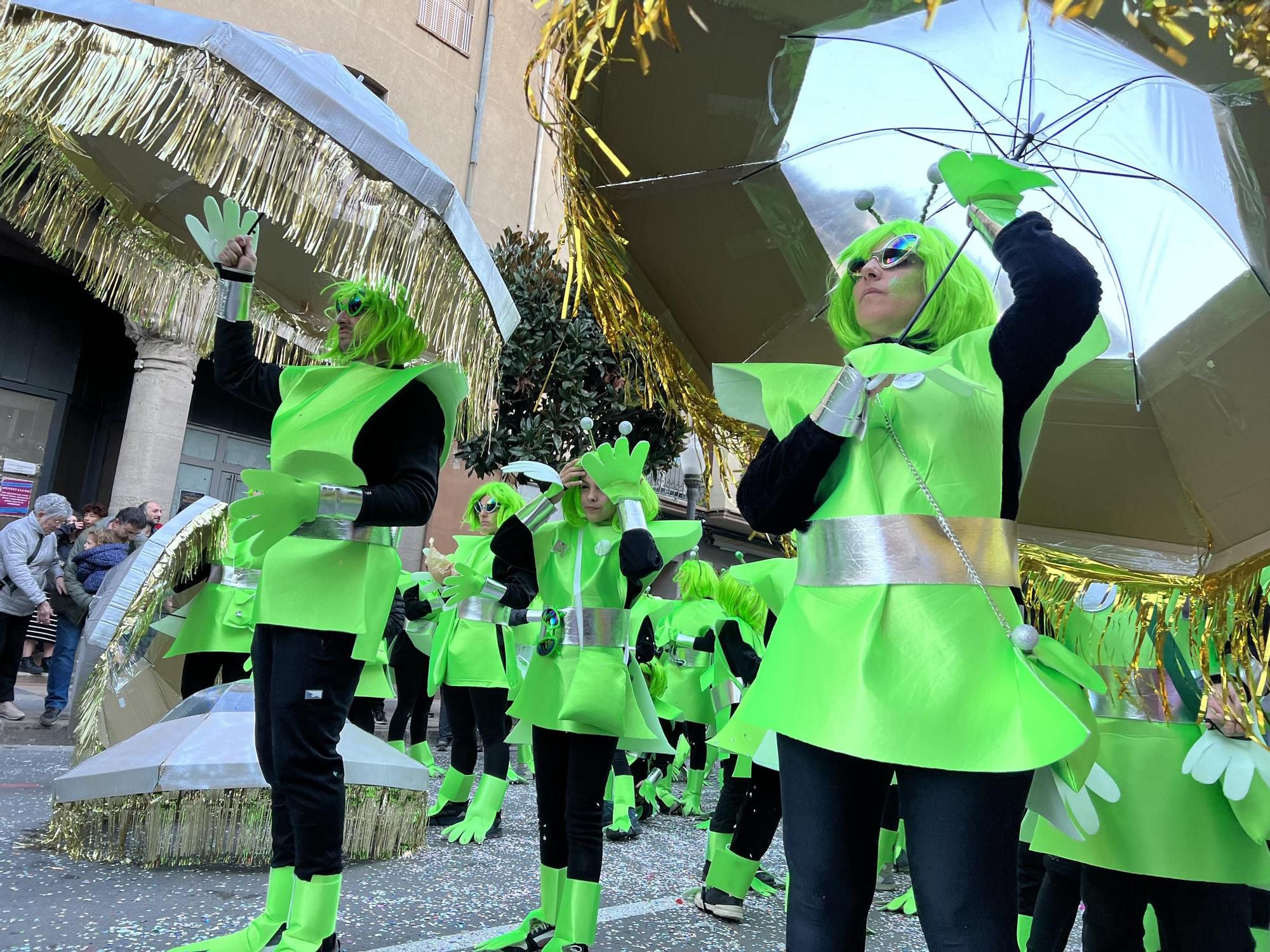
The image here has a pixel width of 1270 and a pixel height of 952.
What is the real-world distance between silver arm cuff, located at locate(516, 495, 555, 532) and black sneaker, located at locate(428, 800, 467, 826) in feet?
7.22

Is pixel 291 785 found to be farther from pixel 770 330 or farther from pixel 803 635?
pixel 770 330

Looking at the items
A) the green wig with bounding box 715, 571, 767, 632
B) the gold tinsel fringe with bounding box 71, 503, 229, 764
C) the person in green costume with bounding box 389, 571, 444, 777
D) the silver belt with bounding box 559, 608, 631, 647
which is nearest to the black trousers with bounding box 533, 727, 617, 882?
the silver belt with bounding box 559, 608, 631, 647

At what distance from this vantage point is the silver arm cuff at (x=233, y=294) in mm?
2967

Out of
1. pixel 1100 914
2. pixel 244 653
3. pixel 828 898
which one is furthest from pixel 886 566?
pixel 244 653

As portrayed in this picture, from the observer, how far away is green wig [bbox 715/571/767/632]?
18.0ft

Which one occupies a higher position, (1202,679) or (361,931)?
(1202,679)

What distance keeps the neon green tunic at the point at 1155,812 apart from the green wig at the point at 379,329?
193cm

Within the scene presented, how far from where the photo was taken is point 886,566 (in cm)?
166

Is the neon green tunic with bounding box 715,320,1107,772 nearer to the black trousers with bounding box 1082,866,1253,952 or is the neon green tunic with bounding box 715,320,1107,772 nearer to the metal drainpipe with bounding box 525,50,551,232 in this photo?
the black trousers with bounding box 1082,866,1253,952

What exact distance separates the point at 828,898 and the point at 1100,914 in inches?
56.0

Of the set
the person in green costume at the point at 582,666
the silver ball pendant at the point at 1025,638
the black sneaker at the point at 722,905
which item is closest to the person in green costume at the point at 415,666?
the person in green costume at the point at 582,666

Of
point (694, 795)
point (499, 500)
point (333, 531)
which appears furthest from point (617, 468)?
point (694, 795)

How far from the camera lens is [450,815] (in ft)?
16.8

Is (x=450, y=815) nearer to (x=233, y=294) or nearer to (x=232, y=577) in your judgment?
(x=232, y=577)
